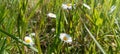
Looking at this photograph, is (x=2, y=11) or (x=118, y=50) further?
(x=2, y=11)

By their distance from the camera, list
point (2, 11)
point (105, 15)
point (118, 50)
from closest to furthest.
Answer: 1. point (118, 50)
2. point (2, 11)
3. point (105, 15)

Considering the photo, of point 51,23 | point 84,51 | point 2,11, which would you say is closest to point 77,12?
point 51,23

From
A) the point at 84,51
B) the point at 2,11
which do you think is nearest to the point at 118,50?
the point at 84,51

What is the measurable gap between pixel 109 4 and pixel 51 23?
30 cm

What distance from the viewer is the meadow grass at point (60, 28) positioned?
1.04 metres

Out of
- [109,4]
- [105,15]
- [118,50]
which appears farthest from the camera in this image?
[109,4]

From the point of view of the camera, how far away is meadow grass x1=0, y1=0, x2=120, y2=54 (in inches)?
40.8

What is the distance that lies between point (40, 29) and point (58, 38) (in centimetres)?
24

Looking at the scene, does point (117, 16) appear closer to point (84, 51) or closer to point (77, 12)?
point (77, 12)

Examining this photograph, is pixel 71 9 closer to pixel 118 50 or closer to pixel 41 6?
pixel 41 6

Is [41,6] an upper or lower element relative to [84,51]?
upper

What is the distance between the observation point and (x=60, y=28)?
3.46 ft

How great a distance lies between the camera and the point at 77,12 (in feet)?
4.26

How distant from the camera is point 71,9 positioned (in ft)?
4.32
